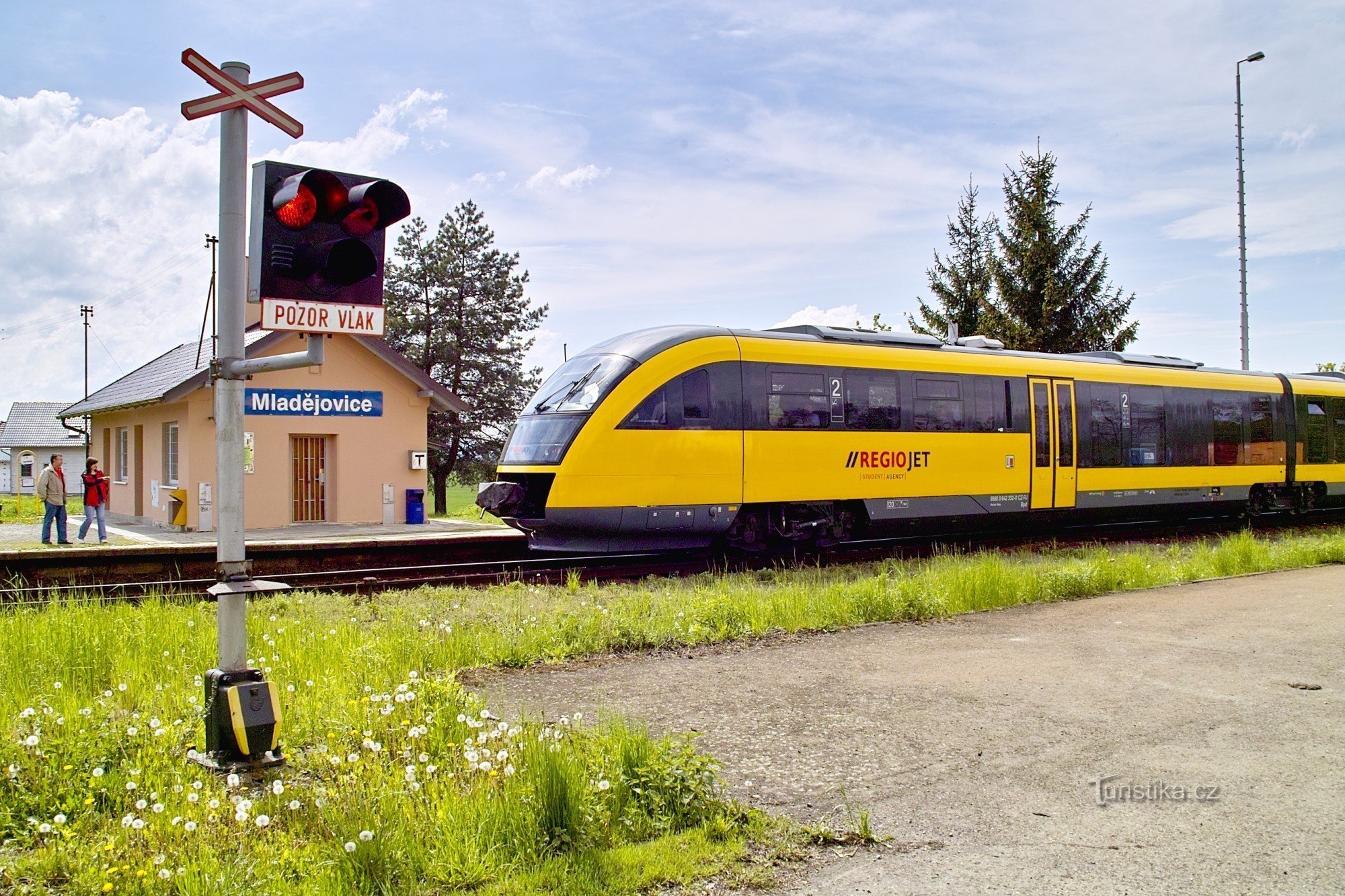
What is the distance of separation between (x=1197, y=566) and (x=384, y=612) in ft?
31.7

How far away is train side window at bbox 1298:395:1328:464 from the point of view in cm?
2177

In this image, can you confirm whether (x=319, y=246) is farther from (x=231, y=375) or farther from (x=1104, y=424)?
(x=1104, y=424)

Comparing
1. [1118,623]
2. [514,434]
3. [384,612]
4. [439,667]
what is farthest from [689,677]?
[514,434]

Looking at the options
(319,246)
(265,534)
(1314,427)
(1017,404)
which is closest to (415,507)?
(265,534)

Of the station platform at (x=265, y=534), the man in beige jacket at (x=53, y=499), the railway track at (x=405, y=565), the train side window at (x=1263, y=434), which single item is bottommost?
the station platform at (x=265, y=534)

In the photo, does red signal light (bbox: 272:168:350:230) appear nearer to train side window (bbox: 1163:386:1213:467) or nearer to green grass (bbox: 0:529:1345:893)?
green grass (bbox: 0:529:1345:893)

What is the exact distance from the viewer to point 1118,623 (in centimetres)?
896

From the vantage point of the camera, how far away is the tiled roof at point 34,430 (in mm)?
74500

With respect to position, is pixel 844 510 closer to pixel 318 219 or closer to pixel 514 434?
pixel 514 434

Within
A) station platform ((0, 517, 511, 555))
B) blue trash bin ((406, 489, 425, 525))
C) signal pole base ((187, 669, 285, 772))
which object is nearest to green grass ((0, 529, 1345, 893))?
signal pole base ((187, 669, 285, 772))

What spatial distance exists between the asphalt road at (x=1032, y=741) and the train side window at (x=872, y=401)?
5744mm

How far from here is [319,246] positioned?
4.58 m

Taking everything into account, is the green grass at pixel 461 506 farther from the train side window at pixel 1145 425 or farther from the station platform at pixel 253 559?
the train side window at pixel 1145 425

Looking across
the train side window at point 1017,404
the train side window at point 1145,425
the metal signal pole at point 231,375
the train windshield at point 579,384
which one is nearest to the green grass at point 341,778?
the metal signal pole at point 231,375
